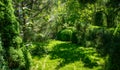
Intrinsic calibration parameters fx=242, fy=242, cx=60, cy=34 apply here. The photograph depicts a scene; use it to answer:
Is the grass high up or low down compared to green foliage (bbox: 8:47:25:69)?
down

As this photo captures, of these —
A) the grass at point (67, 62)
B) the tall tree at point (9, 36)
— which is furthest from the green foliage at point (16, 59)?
the grass at point (67, 62)

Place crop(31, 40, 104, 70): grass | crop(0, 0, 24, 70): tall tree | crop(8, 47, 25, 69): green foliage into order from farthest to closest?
crop(31, 40, 104, 70): grass, crop(8, 47, 25, 69): green foliage, crop(0, 0, 24, 70): tall tree

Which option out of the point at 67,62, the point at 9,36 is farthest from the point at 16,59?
the point at 67,62

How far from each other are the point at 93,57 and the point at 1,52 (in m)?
8.54

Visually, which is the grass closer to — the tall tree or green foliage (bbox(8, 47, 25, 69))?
green foliage (bbox(8, 47, 25, 69))

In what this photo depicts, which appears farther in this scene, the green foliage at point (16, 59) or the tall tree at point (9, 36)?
the green foliage at point (16, 59)

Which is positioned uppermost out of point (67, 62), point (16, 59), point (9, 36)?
point (9, 36)

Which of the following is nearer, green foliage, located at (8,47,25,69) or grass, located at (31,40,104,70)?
green foliage, located at (8,47,25,69)

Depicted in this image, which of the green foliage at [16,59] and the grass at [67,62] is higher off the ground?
the green foliage at [16,59]

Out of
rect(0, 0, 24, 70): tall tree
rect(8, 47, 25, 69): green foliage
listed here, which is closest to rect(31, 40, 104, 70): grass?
rect(8, 47, 25, 69): green foliage

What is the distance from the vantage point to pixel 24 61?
10844 mm

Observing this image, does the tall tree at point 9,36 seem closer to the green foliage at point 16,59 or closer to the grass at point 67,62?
the green foliage at point 16,59

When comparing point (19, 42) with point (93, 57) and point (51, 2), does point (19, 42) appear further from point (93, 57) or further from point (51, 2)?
point (51, 2)

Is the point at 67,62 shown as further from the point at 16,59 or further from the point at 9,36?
the point at 9,36
